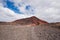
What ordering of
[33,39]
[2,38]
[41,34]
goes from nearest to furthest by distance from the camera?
[2,38], [33,39], [41,34]

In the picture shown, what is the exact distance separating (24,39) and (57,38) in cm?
324

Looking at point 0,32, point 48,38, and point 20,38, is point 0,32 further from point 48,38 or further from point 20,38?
point 48,38

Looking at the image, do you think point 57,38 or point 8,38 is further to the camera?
point 57,38

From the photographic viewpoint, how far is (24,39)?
1399cm

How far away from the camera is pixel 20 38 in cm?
1418

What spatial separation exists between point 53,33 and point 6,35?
4.95 m

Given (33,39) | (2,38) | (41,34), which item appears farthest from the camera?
(41,34)

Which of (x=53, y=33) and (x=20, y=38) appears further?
(x=53, y=33)

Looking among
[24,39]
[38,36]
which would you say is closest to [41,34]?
[38,36]

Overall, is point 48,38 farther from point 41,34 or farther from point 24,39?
point 24,39

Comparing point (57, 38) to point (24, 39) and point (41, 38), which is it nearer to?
point (41, 38)

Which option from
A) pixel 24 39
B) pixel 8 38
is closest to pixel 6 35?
pixel 8 38

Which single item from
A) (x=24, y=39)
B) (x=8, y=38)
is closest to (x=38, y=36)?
(x=24, y=39)

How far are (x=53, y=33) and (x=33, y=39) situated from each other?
109 inches
